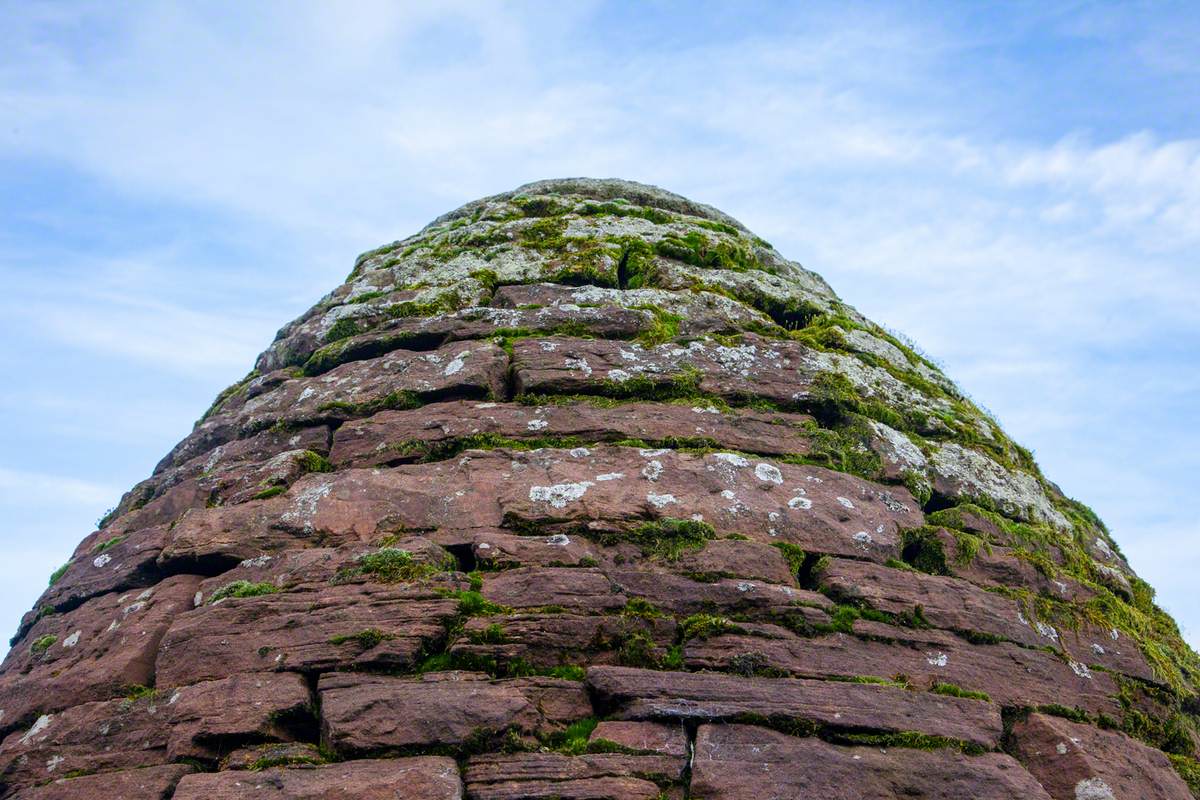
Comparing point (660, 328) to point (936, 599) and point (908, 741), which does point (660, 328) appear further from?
point (908, 741)

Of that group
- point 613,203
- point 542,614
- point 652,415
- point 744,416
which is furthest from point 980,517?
point 613,203

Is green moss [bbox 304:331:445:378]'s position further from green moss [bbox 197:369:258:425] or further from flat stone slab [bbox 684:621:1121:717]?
flat stone slab [bbox 684:621:1121:717]

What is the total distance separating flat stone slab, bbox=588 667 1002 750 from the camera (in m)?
5.95

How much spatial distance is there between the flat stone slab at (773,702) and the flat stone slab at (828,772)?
147 millimetres

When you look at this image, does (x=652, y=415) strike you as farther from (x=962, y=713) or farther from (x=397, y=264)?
(x=397, y=264)

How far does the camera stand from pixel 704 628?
6.45 m

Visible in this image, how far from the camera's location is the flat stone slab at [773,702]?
5.95 meters

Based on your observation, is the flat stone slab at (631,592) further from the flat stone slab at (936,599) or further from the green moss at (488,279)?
the green moss at (488,279)

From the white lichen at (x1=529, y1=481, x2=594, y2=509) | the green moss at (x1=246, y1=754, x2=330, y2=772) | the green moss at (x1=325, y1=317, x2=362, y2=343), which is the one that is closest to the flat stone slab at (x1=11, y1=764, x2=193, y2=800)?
the green moss at (x1=246, y1=754, x2=330, y2=772)

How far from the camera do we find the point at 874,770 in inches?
228

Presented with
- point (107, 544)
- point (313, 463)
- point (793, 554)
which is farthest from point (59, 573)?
point (793, 554)

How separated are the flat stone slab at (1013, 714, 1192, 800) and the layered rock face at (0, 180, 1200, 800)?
24mm

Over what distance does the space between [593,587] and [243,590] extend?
253 cm

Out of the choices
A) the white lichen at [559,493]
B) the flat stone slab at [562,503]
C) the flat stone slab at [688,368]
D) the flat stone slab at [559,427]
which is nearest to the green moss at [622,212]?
the flat stone slab at [688,368]
